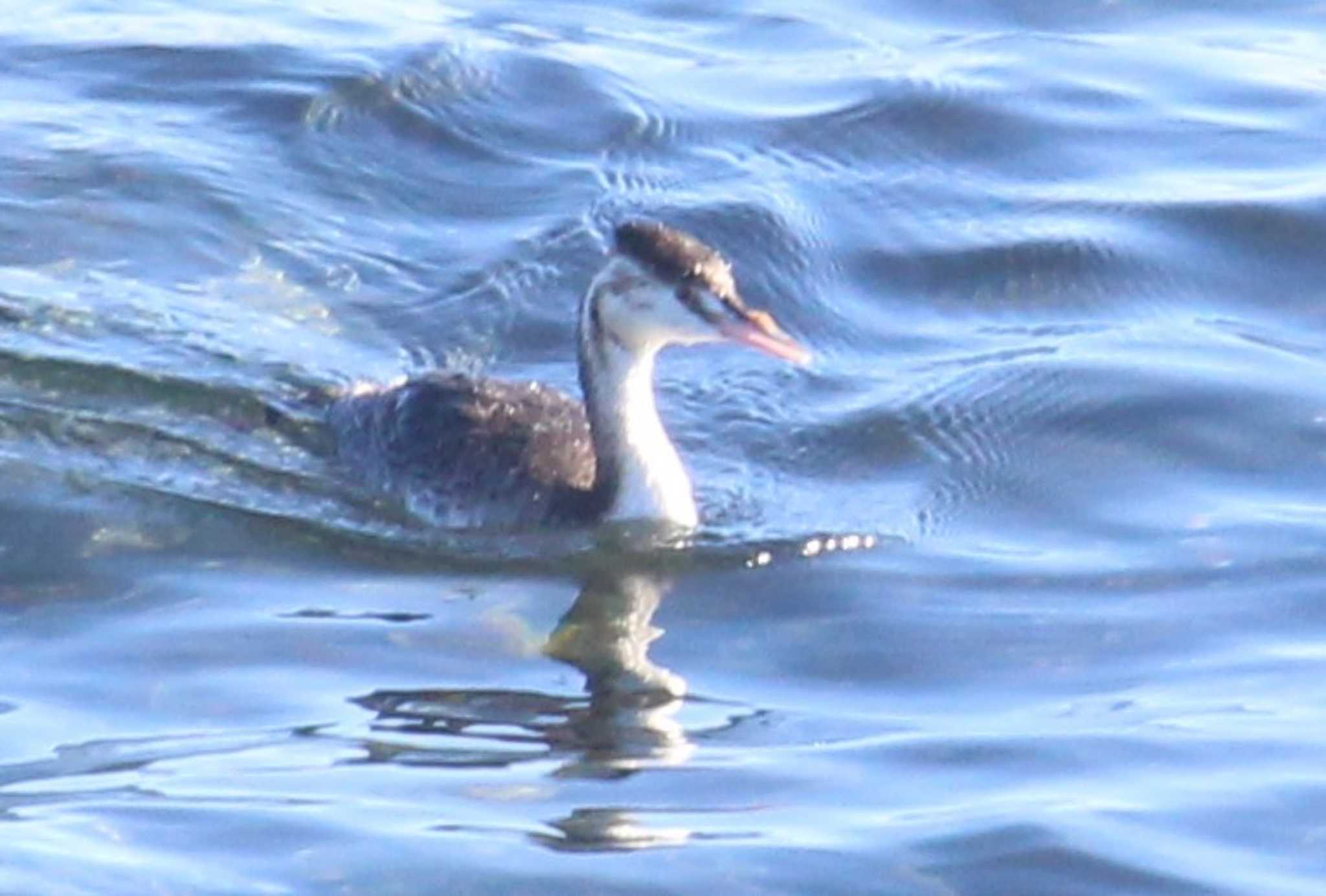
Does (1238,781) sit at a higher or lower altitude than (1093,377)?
lower

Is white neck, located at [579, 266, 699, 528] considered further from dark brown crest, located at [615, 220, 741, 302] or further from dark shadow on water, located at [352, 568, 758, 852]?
dark shadow on water, located at [352, 568, 758, 852]

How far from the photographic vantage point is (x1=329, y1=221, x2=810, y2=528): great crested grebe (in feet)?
39.2

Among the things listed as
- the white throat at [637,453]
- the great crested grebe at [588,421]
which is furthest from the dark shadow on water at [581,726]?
the great crested grebe at [588,421]

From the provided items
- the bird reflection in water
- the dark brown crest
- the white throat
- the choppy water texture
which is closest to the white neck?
the white throat

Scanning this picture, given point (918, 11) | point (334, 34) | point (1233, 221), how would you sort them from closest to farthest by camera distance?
point (1233, 221)
point (334, 34)
point (918, 11)

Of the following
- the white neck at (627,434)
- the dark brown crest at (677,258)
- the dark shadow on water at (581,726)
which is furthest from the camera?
the white neck at (627,434)

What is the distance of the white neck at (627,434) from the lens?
40.7ft

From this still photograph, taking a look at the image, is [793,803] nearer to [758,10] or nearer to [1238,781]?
[1238,781]

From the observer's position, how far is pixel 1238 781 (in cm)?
1003

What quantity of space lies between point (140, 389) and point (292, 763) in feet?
13.1

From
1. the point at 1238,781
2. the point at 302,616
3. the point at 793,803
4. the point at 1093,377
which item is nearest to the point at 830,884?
the point at 793,803

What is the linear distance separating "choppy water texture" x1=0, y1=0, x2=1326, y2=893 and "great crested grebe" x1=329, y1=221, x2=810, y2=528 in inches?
8.4

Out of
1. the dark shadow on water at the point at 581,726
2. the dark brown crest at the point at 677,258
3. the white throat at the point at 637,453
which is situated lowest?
the dark shadow on water at the point at 581,726

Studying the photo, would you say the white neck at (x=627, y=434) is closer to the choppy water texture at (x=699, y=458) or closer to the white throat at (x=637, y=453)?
the white throat at (x=637, y=453)
